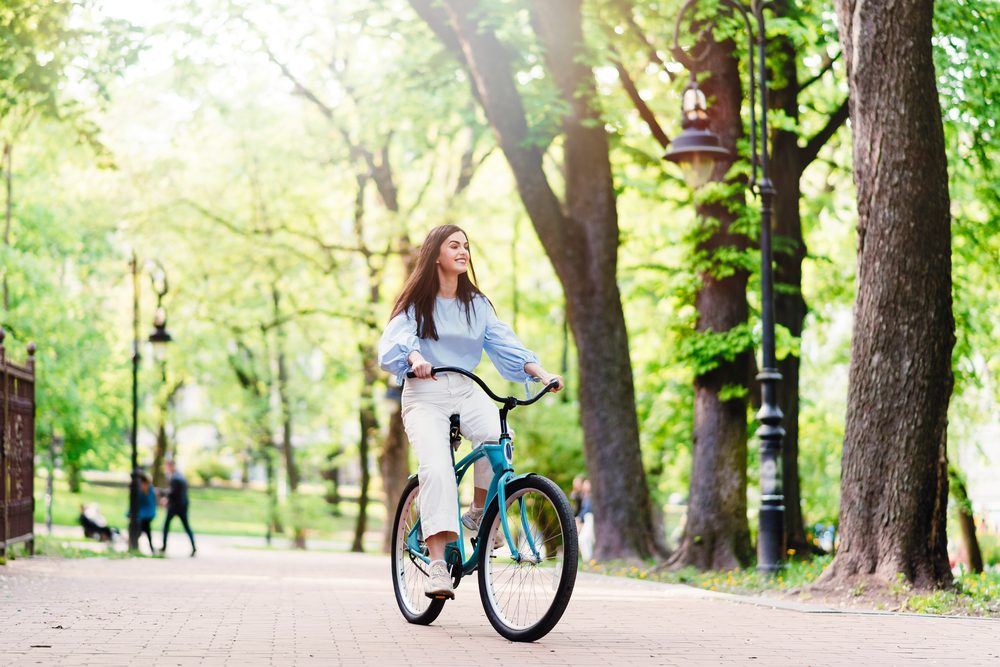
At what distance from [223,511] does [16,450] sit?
137 feet

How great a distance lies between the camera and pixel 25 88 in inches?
572

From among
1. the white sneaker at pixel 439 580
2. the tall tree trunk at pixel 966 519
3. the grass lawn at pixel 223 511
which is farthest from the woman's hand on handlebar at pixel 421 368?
the grass lawn at pixel 223 511

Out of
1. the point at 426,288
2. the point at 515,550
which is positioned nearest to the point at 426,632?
the point at 515,550

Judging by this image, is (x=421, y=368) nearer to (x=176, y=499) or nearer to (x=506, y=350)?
(x=506, y=350)

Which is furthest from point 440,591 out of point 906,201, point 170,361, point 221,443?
point 221,443

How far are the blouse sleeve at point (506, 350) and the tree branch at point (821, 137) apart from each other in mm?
11055

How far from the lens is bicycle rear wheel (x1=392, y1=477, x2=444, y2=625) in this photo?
729 cm

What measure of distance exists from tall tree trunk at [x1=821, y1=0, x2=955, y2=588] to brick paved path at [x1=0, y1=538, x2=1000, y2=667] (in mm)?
1310

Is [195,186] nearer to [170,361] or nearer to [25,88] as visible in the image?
[170,361]

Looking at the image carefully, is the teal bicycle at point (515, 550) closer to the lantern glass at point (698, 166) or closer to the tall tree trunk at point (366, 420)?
the lantern glass at point (698, 166)

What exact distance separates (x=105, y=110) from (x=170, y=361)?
81.0 feet

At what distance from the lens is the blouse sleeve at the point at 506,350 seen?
23.7 feet

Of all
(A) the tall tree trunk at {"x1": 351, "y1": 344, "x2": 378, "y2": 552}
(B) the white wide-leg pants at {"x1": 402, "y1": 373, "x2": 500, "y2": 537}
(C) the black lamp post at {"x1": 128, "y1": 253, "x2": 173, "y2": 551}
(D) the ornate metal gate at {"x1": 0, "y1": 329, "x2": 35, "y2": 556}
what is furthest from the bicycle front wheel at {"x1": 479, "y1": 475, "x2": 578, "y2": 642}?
(A) the tall tree trunk at {"x1": 351, "y1": 344, "x2": 378, "y2": 552}

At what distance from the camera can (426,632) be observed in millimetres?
6969
